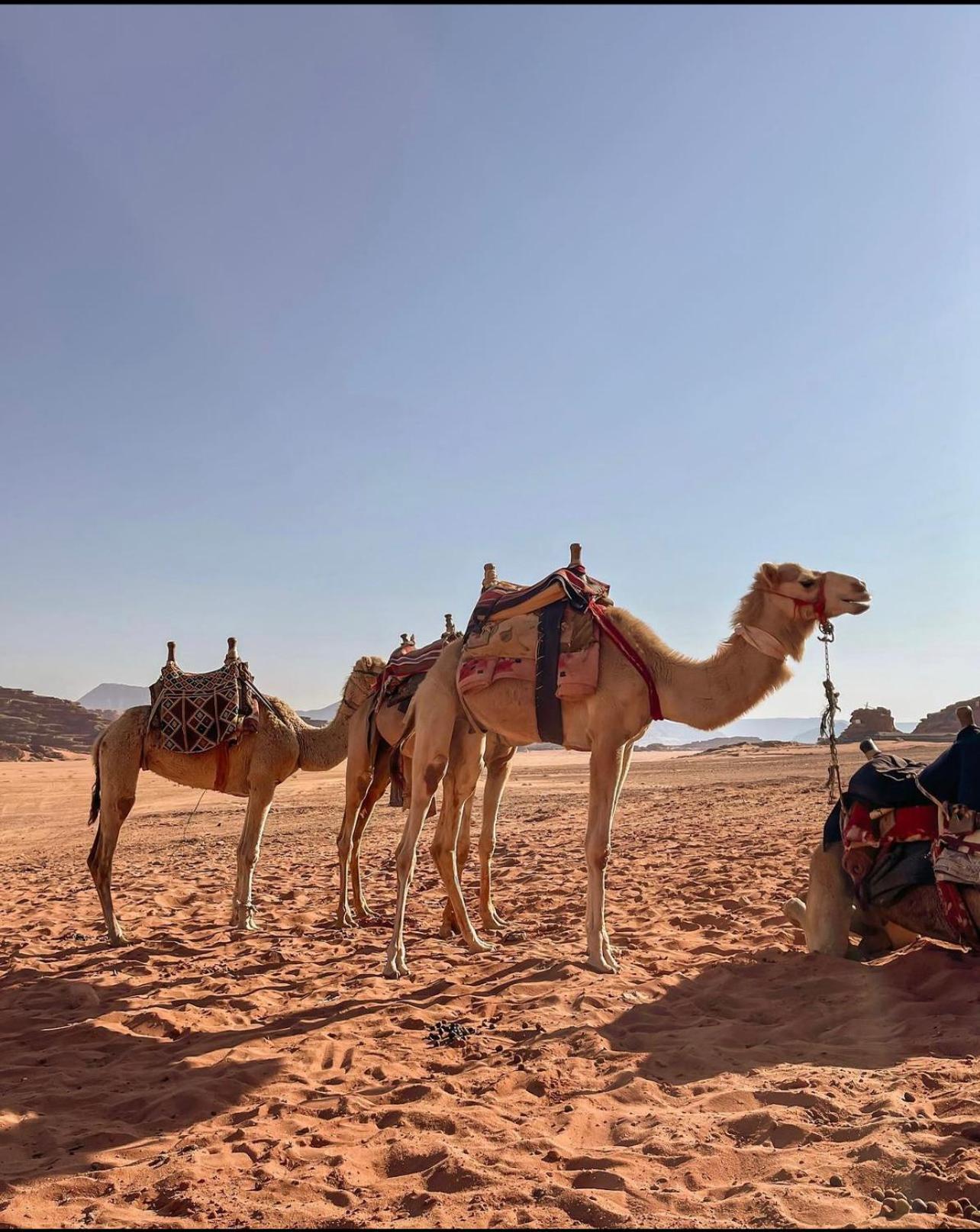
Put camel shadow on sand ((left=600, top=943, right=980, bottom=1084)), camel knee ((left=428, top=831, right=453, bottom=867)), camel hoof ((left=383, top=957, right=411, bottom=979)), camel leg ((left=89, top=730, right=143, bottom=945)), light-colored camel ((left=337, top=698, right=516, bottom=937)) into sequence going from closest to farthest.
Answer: camel shadow on sand ((left=600, top=943, right=980, bottom=1084))
camel hoof ((left=383, top=957, right=411, bottom=979))
camel knee ((left=428, top=831, right=453, bottom=867))
light-colored camel ((left=337, top=698, right=516, bottom=937))
camel leg ((left=89, top=730, right=143, bottom=945))

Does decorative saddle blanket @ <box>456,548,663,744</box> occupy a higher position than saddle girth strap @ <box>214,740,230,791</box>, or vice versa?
decorative saddle blanket @ <box>456,548,663,744</box>

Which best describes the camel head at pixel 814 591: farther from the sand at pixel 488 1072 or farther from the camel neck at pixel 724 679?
the sand at pixel 488 1072

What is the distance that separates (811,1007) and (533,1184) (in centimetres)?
277

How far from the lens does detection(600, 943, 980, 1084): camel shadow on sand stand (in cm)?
437

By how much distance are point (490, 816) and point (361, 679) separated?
8.43 feet

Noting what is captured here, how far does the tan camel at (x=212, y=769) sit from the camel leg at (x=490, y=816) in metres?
1.98

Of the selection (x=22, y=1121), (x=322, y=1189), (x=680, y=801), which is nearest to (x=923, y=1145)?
(x=322, y=1189)

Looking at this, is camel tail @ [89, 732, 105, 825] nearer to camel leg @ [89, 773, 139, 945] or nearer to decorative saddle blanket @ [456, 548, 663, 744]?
camel leg @ [89, 773, 139, 945]

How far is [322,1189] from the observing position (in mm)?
3176

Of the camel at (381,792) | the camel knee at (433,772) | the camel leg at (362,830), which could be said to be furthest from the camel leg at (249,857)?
the camel knee at (433,772)

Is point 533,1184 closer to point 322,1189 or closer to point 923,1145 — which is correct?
point 322,1189

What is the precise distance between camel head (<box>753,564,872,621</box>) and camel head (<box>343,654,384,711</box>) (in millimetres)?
4948

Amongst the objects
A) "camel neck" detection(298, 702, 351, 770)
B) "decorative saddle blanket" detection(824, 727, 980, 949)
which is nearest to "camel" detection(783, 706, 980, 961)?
"decorative saddle blanket" detection(824, 727, 980, 949)

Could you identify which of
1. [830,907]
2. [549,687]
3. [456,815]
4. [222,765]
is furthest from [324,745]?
[830,907]
